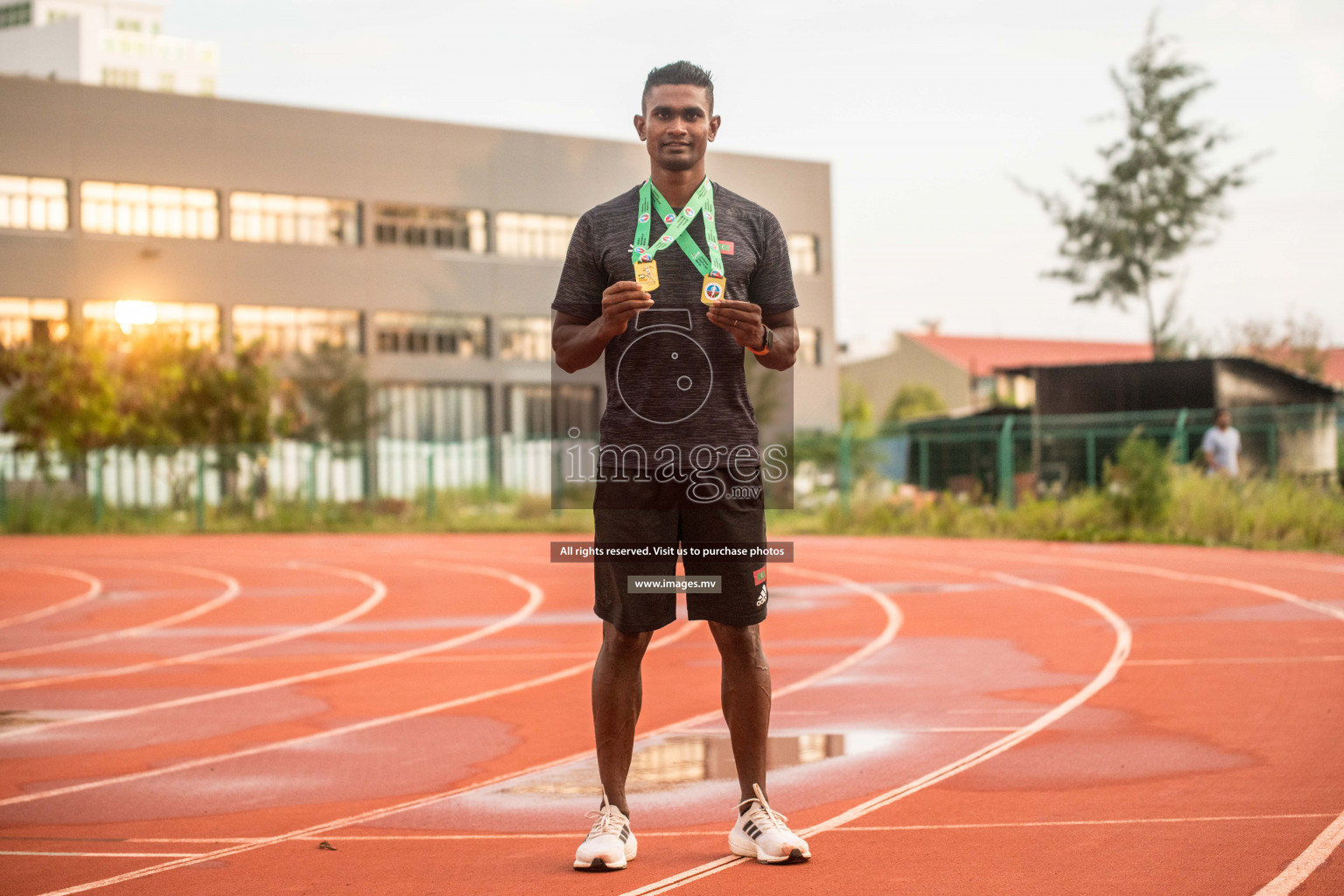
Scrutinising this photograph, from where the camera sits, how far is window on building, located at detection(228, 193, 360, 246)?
4391 cm

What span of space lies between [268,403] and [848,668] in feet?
93.1

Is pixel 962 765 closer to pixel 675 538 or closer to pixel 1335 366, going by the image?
pixel 675 538

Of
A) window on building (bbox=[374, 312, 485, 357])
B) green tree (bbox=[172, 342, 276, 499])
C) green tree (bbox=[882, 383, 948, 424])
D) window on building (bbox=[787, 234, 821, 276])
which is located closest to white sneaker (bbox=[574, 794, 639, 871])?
green tree (bbox=[172, 342, 276, 499])

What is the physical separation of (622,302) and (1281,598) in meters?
9.61

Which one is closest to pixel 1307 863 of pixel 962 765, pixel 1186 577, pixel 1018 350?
pixel 962 765

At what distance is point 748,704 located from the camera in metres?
4.36

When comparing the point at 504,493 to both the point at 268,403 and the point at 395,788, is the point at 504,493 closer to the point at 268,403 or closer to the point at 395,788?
the point at 268,403

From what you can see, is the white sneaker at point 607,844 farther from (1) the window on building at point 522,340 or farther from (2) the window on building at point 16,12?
(2) the window on building at point 16,12

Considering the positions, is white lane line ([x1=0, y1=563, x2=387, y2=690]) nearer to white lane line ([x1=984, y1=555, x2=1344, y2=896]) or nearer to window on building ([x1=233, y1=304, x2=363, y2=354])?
white lane line ([x1=984, y1=555, x2=1344, y2=896])

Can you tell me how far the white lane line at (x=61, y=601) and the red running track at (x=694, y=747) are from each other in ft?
1.72

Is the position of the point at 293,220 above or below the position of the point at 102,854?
above

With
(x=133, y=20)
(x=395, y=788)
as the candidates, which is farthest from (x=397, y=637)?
(x=133, y=20)

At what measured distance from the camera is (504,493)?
33.5 meters

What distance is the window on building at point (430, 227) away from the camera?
46438mm
